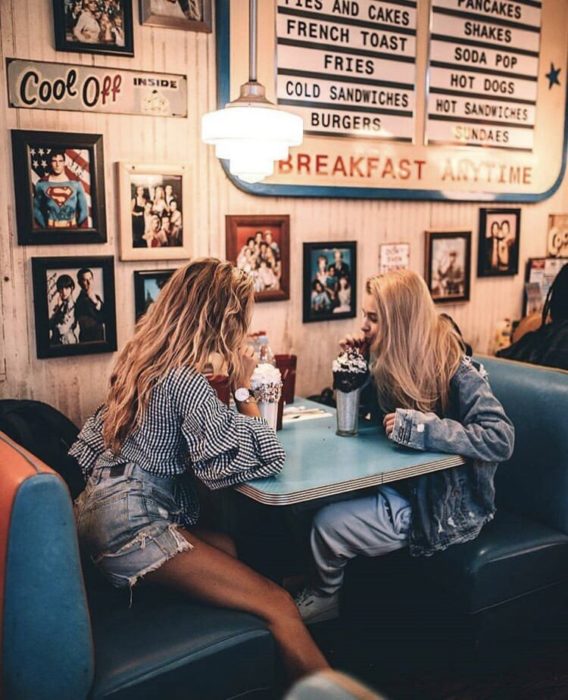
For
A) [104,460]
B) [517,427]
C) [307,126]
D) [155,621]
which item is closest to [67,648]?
[155,621]

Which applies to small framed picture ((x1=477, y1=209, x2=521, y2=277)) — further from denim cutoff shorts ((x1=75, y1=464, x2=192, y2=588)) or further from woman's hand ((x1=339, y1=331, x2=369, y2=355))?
denim cutoff shorts ((x1=75, y1=464, x2=192, y2=588))

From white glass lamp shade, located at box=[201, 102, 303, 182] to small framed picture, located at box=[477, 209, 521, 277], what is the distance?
1.69m

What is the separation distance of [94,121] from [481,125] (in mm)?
2083

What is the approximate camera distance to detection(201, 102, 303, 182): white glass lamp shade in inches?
99.3

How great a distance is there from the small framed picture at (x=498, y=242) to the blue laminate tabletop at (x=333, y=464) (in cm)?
174

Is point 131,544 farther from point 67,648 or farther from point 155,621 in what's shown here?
point 67,648

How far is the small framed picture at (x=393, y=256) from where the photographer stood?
3.67 metres

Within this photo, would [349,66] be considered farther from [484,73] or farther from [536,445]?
[536,445]

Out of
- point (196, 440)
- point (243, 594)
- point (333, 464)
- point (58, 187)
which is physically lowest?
point (243, 594)

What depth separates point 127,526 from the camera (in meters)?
2.04

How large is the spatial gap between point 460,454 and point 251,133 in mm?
1276

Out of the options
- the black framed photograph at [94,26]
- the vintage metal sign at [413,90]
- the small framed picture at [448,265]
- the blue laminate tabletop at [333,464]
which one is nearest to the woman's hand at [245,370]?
the blue laminate tabletop at [333,464]

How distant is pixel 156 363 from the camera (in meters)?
2.18

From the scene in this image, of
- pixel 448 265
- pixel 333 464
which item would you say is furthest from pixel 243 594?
pixel 448 265
